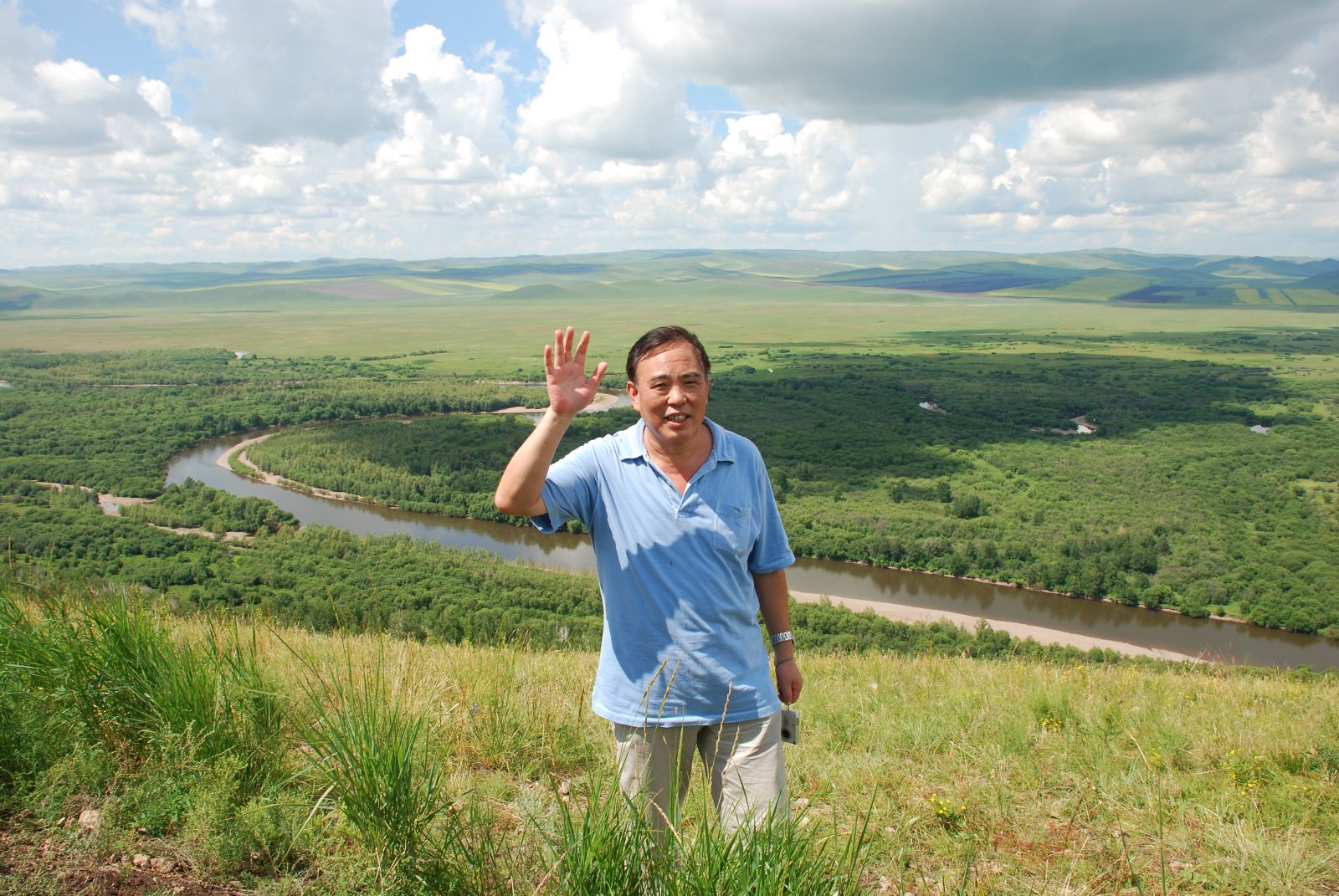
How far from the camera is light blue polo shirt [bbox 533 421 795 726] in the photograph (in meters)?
2.29

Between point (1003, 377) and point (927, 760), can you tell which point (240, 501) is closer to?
point (927, 760)

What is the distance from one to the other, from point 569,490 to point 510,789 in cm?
138

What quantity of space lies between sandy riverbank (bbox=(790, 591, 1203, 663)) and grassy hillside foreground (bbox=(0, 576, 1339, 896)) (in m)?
22.8

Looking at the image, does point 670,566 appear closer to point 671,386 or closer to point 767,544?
point 767,544

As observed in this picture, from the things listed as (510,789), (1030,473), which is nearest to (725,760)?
(510,789)

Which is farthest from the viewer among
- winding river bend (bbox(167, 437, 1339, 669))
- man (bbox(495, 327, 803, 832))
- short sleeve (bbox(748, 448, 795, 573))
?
winding river bend (bbox(167, 437, 1339, 669))

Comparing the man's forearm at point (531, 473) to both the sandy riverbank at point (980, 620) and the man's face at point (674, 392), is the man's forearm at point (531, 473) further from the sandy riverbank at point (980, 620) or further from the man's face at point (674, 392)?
the sandy riverbank at point (980, 620)

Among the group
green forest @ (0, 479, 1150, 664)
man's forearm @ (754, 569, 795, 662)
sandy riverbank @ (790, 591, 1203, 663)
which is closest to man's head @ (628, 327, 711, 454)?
man's forearm @ (754, 569, 795, 662)

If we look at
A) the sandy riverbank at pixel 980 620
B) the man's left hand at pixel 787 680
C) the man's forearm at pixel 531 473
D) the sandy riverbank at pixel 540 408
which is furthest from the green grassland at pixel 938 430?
the man's forearm at pixel 531 473

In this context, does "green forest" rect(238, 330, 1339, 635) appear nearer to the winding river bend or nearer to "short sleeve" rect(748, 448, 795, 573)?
the winding river bend

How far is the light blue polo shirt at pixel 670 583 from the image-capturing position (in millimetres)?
2293

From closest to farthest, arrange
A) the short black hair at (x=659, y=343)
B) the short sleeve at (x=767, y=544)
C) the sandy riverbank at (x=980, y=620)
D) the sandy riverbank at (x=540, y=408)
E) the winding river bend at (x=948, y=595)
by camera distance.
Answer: the short black hair at (x=659, y=343), the short sleeve at (x=767, y=544), the sandy riverbank at (x=980, y=620), the winding river bend at (x=948, y=595), the sandy riverbank at (x=540, y=408)

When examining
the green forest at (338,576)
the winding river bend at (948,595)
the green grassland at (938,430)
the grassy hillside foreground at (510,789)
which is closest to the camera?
the grassy hillside foreground at (510,789)

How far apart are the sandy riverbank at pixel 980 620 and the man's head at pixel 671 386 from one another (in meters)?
25.1
